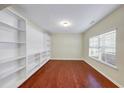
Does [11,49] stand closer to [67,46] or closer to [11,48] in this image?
[11,48]

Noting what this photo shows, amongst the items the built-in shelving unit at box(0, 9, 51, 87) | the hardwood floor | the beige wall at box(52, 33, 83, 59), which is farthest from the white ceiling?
the beige wall at box(52, 33, 83, 59)

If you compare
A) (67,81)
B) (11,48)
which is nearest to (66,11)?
(11,48)

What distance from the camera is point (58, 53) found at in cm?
991

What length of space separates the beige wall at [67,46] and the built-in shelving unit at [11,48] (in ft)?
20.1

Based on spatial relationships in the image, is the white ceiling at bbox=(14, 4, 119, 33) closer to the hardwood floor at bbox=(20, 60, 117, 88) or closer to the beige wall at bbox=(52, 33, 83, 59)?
the hardwood floor at bbox=(20, 60, 117, 88)

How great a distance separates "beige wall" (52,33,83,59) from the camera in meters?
9.83

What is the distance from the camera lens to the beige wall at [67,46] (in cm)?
983

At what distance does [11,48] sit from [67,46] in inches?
270

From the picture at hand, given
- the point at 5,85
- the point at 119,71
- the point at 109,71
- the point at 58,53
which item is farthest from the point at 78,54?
the point at 5,85

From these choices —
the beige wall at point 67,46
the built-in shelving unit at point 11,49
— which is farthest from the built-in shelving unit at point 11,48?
the beige wall at point 67,46
